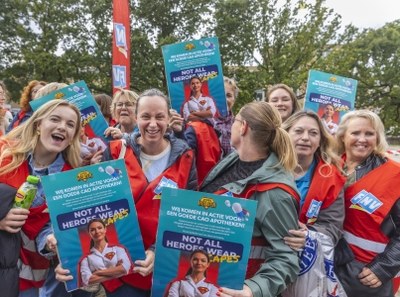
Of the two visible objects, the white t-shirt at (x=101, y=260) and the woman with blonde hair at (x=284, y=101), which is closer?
the white t-shirt at (x=101, y=260)

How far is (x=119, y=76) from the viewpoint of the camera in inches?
351

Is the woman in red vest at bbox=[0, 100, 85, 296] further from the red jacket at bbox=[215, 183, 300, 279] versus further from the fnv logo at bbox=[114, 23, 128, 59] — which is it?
the fnv logo at bbox=[114, 23, 128, 59]

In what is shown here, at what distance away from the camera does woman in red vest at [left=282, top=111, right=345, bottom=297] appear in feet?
7.18

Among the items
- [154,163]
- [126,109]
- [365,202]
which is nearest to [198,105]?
[126,109]

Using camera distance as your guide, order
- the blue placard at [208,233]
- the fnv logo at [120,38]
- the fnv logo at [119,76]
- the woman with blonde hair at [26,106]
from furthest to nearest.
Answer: the fnv logo at [120,38], the fnv logo at [119,76], the woman with blonde hair at [26,106], the blue placard at [208,233]

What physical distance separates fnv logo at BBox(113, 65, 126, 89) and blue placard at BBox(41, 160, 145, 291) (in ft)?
22.3

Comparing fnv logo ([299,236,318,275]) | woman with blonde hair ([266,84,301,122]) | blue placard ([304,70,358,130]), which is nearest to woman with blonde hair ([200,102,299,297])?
fnv logo ([299,236,318,275])

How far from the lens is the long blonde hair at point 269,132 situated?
2.18 metres

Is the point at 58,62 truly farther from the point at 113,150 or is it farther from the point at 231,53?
the point at 113,150

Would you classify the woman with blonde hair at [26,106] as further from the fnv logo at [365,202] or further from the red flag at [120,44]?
the red flag at [120,44]

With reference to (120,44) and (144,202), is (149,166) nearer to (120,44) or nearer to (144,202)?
(144,202)

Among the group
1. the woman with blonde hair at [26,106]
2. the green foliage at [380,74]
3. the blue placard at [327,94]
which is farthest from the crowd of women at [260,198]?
the green foliage at [380,74]

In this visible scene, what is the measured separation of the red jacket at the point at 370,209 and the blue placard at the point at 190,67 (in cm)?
142

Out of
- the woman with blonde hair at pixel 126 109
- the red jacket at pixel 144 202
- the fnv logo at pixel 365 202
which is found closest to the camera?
the red jacket at pixel 144 202
